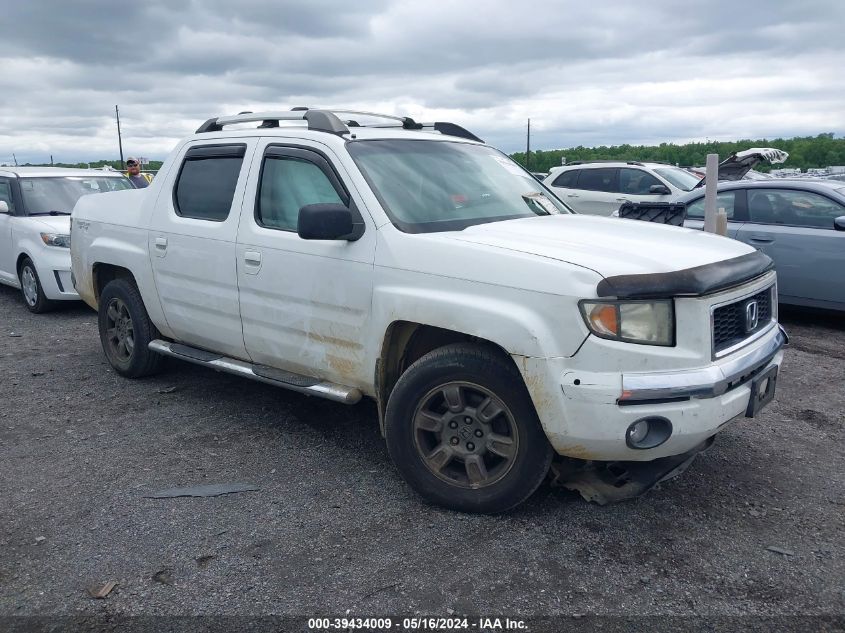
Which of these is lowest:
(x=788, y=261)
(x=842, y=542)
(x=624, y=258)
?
(x=842, y=542)

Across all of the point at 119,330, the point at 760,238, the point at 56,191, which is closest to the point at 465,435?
the point at 119,330

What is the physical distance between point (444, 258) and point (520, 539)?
1334mm

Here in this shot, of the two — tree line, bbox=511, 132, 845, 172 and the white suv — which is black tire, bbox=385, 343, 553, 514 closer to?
the white suv

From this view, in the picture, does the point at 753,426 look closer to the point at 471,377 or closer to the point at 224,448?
the point at 471,377

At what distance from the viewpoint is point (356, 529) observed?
142 inches

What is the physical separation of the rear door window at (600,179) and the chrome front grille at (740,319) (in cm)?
944

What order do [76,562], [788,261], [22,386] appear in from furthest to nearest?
1. [788,261]
2. [22,386]
3. [76,562]

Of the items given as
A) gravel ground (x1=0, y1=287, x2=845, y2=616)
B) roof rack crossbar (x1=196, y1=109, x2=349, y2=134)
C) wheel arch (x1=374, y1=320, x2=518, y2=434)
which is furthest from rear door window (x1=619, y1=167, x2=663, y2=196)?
wheel arch (x1=374, y1=320, x2=518, y2=434)

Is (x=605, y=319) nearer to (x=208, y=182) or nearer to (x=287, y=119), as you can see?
(x=287, y=119)

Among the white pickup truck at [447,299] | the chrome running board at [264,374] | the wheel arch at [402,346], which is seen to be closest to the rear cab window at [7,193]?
the white pickup truck at [447,299]

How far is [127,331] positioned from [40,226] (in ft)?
12.6

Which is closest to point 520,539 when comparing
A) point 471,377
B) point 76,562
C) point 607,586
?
point 607,586

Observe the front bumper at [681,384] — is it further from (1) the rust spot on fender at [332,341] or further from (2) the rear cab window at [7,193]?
(2) the rear cab window at [7,193]

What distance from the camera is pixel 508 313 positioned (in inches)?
132
